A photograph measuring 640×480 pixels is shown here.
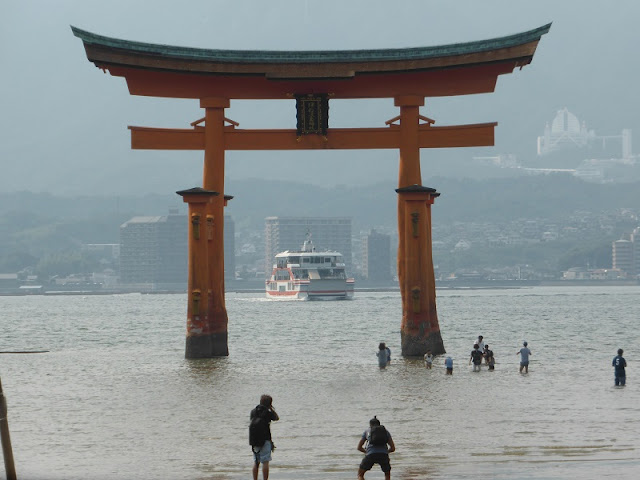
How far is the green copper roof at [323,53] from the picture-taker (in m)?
37.3

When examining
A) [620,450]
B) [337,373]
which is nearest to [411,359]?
[337,373]

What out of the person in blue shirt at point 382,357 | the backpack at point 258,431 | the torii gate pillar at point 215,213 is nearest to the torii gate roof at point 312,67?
the torii gate pillar at point 215,213

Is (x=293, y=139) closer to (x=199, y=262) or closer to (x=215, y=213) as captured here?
(x=215, y=213)

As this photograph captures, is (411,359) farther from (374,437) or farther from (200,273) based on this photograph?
(374,437)

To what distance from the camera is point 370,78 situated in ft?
126

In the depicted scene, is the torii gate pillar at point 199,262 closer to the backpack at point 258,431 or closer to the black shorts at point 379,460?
the backpack at point 258,431

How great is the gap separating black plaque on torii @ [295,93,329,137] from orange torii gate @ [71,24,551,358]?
32 mm

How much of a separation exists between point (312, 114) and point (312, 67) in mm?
1571

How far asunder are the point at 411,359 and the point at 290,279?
12957 cm

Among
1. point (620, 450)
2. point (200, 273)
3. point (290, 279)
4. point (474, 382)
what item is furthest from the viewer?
point (290, 279)

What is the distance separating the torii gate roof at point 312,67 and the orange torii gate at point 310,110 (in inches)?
1.2

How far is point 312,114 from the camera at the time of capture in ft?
127

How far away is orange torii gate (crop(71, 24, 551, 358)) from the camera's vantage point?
37.4m

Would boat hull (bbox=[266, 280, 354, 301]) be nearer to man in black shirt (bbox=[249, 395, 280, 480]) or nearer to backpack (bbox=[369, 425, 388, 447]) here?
man in black shirt (bbox=[249, 395, 280, 480])
